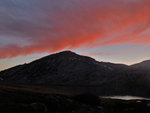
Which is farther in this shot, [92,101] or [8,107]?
[92,101]

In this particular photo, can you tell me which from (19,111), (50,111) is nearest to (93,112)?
(50,111)

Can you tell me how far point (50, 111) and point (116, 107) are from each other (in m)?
12.9

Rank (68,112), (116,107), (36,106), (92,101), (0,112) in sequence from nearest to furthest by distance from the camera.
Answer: (0,112) < (36,106) < (68,112) < (116,107) < (92,101)

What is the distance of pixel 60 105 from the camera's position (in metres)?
29.0

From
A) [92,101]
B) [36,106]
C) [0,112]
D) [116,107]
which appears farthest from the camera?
[92,101]

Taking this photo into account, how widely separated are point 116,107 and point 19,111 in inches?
691

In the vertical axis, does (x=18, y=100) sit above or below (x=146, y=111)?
above

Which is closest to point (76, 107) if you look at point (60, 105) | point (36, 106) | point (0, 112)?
point (60, 105)

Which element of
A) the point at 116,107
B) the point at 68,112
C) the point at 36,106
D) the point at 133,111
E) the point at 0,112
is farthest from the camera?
the point at 116,107

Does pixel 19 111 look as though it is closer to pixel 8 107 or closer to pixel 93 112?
pixel 8 107

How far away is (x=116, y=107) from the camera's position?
110 feet

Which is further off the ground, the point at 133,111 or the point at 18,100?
the point at 18,100

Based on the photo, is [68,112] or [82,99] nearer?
[68,112]

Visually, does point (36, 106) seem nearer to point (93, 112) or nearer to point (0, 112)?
point (0, 112)
